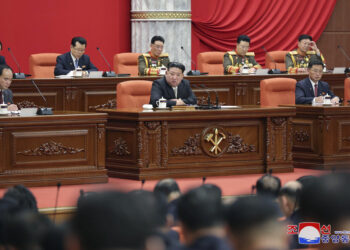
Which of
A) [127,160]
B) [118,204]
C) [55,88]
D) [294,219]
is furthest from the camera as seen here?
[55,88]

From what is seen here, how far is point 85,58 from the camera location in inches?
391

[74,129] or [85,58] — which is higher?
[85,58]

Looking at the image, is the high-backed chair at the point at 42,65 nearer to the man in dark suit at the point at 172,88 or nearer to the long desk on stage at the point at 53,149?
the man in dark suit at the point at 172,88

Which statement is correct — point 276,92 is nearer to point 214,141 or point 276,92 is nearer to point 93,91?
point 214,141

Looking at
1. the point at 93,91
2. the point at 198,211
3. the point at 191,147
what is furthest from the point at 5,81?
the point at 198,211

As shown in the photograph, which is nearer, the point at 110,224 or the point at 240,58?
the point at 110,224

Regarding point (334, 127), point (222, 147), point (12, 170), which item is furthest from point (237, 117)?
point (12, 170)

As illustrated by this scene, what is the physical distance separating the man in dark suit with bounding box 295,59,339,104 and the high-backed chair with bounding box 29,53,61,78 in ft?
11.3

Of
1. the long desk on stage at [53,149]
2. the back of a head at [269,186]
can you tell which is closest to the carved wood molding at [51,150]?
the long desk on stage at [53,149]

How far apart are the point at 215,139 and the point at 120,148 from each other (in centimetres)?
88

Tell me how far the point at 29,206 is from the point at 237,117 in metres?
3.79

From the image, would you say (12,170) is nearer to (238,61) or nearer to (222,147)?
(222,147)

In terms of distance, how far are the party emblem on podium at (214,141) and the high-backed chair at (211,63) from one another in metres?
3.82

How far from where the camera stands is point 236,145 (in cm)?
702
